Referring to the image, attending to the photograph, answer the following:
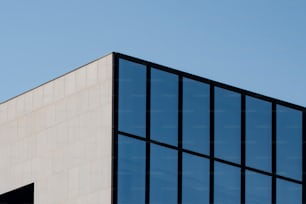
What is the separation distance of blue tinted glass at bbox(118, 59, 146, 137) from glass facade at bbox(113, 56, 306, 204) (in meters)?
0.03

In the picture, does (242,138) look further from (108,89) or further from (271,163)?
(108,89)

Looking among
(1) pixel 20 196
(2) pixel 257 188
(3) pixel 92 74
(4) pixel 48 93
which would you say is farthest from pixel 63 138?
(2) pixel 257 188

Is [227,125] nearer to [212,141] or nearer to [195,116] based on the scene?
[212,141]

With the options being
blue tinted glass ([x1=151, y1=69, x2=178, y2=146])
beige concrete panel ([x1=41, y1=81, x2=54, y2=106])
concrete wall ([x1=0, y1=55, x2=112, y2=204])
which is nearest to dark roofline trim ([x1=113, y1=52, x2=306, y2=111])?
blue tinted glass ([x1=151, y1=69, x2=178, y2=146])

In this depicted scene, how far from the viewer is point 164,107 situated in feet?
152

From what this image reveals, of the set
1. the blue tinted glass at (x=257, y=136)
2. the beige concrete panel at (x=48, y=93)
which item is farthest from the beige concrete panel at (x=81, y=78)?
the blue tinted glass at (x=257, y=136)

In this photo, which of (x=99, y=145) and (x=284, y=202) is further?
(x=284, y=202)

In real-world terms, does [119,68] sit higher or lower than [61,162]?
higher

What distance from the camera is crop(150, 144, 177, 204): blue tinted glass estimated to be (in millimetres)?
45344

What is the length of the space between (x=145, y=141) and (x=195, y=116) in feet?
8.92

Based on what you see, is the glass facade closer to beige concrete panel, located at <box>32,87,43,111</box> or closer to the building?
the building

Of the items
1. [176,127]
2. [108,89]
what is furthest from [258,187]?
[108,89]

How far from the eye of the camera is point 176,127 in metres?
46.6

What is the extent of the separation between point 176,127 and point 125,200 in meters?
3.65
